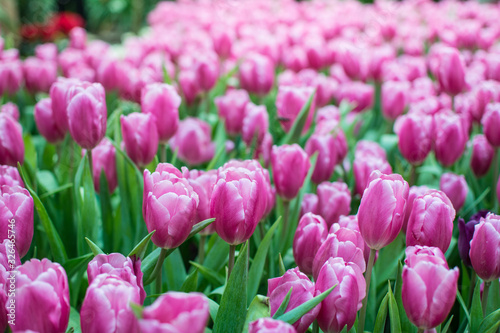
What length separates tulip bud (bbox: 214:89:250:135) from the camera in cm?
185

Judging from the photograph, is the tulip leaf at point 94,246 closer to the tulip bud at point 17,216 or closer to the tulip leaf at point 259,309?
the tulip bud at point 17,216

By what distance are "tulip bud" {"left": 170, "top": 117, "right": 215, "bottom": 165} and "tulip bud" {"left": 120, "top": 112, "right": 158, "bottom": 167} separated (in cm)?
31

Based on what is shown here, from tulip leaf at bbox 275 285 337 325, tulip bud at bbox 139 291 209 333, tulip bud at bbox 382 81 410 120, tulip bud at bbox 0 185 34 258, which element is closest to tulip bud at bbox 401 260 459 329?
tulip leaf at bbox 275 285 337 325

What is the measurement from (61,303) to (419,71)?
87.2 inches

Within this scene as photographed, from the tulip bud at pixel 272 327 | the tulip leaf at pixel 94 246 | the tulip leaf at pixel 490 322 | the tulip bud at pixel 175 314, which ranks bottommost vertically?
the tulip leaf at pixel 490 322

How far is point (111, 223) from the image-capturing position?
54.3 inches

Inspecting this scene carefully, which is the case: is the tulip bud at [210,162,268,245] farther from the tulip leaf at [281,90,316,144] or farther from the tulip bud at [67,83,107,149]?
the tulip leaf at [281,90,316,144]

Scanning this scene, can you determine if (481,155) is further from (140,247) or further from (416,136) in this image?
(140,247)

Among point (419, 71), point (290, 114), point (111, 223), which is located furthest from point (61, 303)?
point (419, 71)

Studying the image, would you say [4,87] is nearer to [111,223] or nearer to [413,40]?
[111,223]

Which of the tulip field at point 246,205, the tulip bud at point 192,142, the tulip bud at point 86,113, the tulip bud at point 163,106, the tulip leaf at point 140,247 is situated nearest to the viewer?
the tulip field at point 246,205

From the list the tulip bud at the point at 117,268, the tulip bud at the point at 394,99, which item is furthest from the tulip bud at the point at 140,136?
the tulip bud at the point at 394,99

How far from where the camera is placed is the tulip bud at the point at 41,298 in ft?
2.28

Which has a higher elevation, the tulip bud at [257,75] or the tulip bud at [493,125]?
the tulip bud at [493,125]
